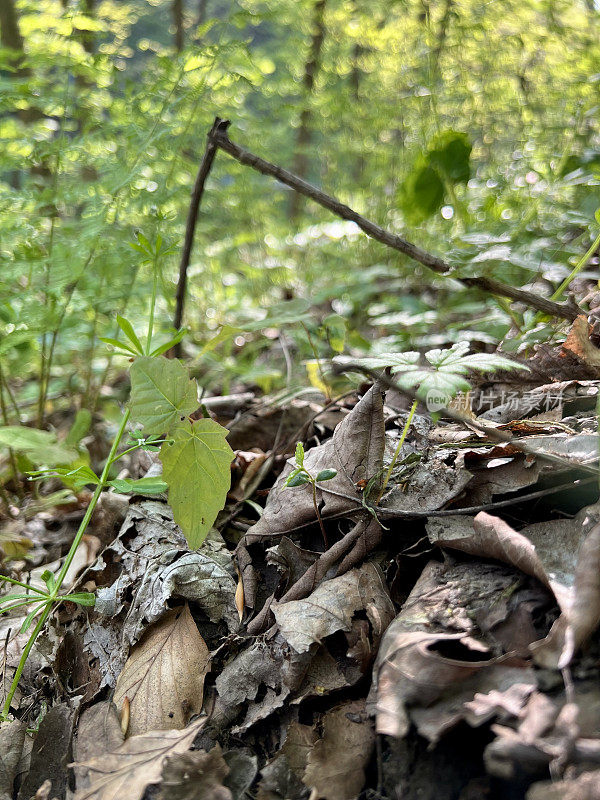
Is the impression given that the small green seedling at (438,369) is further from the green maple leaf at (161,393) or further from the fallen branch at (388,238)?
the fallen branch at (388,238)

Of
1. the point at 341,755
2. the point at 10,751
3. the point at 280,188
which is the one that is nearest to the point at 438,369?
the point at 341,755

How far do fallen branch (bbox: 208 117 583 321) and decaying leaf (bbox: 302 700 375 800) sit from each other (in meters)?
1.24

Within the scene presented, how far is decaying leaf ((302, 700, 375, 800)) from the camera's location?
95 centimetres

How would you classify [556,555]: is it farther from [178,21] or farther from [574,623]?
[178,21]

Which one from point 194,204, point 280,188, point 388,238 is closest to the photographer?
point 388,238

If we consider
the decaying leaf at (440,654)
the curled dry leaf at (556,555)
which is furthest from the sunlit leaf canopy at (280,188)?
the decaying leaf at (440,654)

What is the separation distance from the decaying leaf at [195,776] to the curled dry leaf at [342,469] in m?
0.51

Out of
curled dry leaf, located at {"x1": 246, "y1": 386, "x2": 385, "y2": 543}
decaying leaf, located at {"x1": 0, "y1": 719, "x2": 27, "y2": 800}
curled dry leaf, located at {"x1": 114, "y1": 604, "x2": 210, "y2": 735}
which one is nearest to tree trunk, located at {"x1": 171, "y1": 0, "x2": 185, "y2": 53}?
curled dry leaf, located at {"x1": 246, "y1": 386, "x2": 385, "y2": 543}

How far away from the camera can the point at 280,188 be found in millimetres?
4430

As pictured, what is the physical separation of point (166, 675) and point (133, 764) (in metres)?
0.19

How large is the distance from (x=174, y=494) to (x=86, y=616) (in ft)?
1.48

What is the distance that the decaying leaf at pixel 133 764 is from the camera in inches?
40.3

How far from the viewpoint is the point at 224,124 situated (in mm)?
1757

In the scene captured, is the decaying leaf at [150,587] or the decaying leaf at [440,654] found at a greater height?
the decaying leaf at [150,587]
